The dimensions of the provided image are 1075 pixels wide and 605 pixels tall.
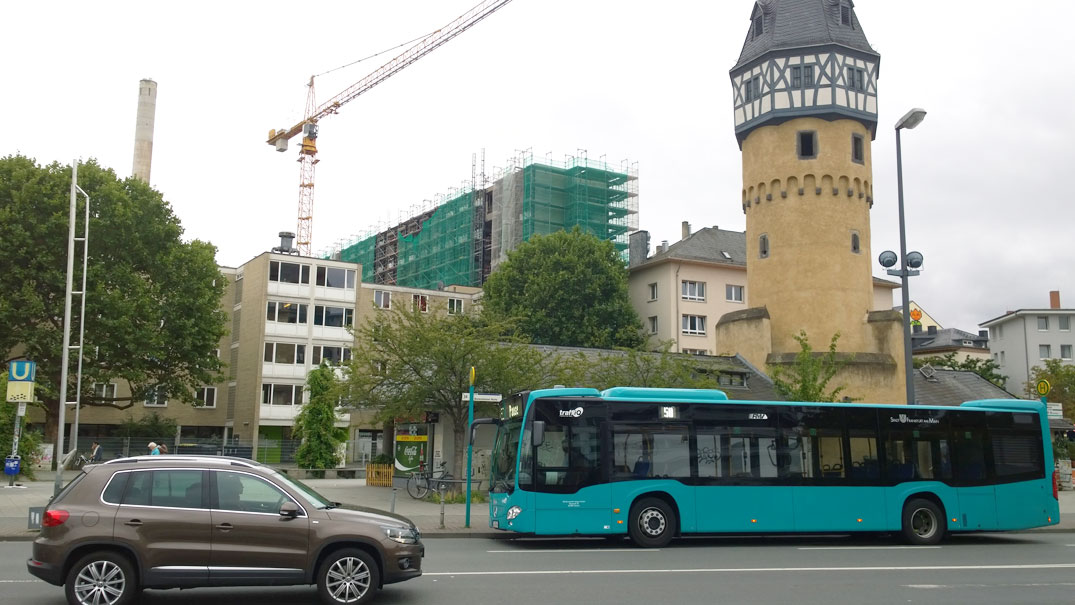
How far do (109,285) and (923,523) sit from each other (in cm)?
3761

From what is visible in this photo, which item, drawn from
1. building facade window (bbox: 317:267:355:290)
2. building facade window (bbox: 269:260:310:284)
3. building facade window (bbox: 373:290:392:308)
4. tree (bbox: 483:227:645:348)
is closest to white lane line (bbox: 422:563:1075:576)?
tree (bbox: 483:227:645:348)

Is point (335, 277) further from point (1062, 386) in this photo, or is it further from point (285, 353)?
point (1062, 386)

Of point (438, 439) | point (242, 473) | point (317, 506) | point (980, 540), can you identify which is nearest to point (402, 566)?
point (317, 506)

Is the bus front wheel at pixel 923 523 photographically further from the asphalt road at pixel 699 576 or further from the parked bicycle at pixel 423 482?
the parked bicycle at pixel 423 482

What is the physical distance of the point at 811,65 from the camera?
130 ft

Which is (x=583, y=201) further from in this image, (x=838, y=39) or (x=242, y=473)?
(x=242, y=473)

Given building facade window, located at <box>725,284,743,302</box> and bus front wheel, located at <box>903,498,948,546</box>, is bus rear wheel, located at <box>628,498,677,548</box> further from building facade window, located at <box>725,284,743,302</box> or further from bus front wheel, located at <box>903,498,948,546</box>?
building facade window, located at <box>725,284,743,302</box>

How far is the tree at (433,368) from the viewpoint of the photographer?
26.4m

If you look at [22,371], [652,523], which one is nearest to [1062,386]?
[652,523]

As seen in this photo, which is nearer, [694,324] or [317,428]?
[317,428]

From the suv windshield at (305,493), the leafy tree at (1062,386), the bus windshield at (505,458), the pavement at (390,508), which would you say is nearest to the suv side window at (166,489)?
the suv windshield at (305,493)

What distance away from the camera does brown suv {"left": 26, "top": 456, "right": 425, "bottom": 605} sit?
9.21 metres

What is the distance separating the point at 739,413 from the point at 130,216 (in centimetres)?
3486

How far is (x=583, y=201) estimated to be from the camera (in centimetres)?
7369
